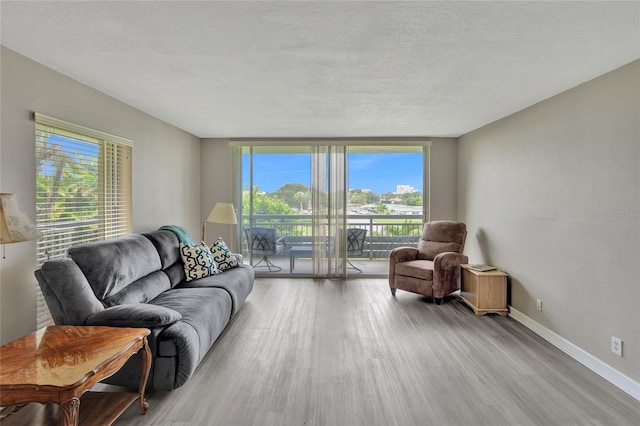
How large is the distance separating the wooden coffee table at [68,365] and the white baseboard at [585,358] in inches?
133

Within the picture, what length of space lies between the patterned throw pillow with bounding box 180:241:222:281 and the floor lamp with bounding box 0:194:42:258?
1.92m

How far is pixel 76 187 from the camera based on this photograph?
9.53 feet

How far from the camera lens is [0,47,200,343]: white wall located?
2.24 m

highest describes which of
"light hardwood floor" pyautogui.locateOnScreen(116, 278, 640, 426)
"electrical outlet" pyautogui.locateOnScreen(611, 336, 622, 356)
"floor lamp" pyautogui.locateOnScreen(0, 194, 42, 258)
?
"floor lamp" pyautogui.locateOnScreen(0, 194, 42, 258)

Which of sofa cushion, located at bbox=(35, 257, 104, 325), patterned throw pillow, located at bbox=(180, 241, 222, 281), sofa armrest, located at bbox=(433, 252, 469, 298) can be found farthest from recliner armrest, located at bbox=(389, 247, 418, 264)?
sofa cushion, located at bbox=(35, 257, 104, 325)

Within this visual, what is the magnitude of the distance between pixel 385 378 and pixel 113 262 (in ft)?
7.83

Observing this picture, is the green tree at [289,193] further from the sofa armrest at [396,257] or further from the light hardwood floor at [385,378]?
the light hardwood floor at [385,378]

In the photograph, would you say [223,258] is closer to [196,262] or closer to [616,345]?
[196,262]

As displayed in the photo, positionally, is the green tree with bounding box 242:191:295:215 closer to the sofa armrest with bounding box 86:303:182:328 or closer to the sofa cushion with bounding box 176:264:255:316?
the sofa cushion with bounding box 176:264:255:316

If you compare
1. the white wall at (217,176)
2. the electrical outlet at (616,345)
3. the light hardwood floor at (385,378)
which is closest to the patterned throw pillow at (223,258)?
the light hardwood floor at (385,378)

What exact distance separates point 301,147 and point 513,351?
418cm

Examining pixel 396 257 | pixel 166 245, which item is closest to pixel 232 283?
pixel 166 245

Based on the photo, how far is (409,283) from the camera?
4.59m

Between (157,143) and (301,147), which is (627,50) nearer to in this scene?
(301,147)
